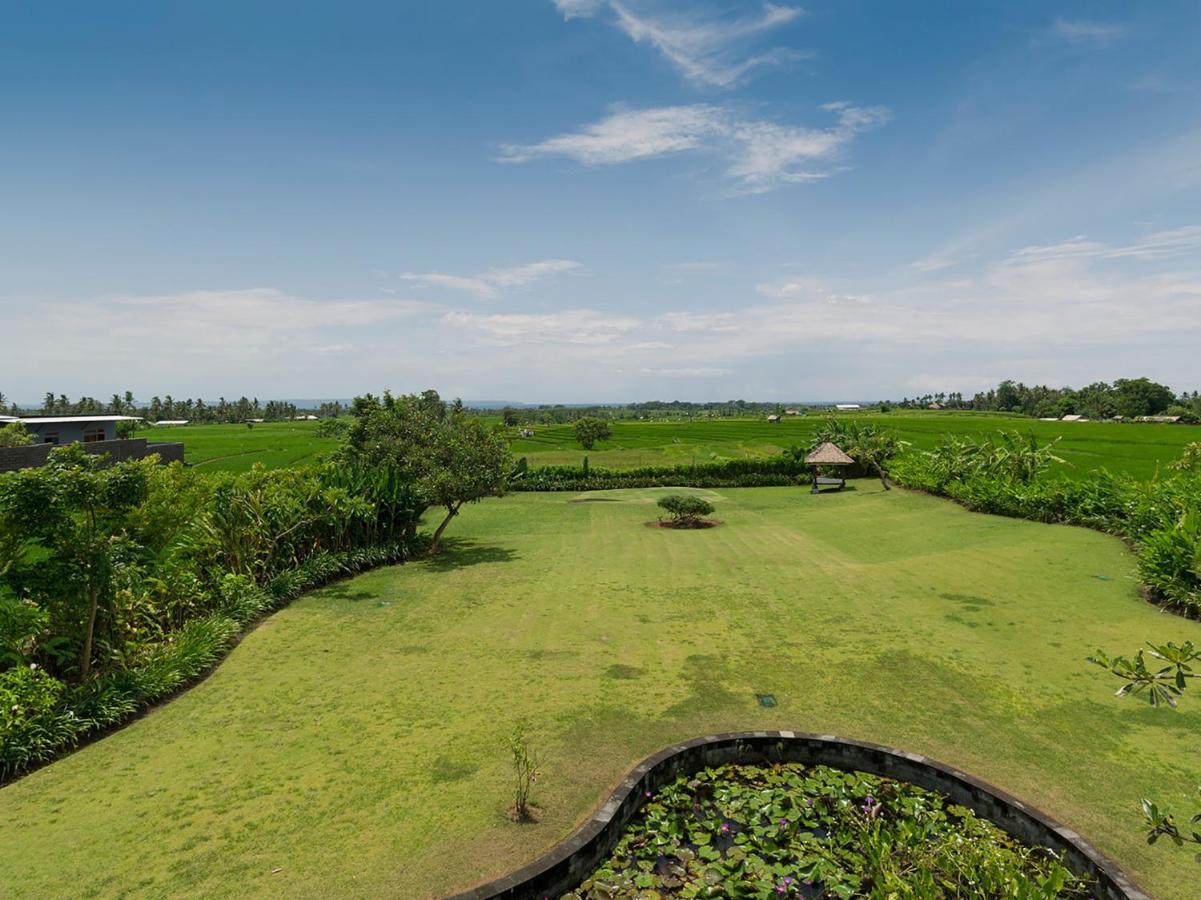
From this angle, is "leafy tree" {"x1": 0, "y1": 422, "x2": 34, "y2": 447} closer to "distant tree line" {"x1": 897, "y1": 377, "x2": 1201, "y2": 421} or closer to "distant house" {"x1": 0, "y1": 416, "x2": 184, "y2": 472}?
"distant house" {"x1": 0, "y1": 416, "x2": 184, "y2": 472}

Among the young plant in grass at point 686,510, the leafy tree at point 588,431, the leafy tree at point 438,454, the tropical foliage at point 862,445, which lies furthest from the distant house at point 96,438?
the tropical foliage at point 862,445

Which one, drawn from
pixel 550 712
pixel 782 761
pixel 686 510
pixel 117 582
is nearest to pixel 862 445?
pixel 686 510

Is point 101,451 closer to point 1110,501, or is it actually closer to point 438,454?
point 438,454

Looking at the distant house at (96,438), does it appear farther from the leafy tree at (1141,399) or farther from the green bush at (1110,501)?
the leafy tree at (1141,399)

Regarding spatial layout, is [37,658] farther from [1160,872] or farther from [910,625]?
[910,625]

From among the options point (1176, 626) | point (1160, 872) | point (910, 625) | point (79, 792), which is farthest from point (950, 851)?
point (1176, 626)

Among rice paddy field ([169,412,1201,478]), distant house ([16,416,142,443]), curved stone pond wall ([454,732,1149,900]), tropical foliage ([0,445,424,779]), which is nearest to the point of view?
curved stone pond wall ([454,732,1149,900])

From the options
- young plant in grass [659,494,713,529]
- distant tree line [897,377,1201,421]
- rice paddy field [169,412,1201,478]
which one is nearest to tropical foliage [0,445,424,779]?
rice paddy field [169,412,1201,478]
